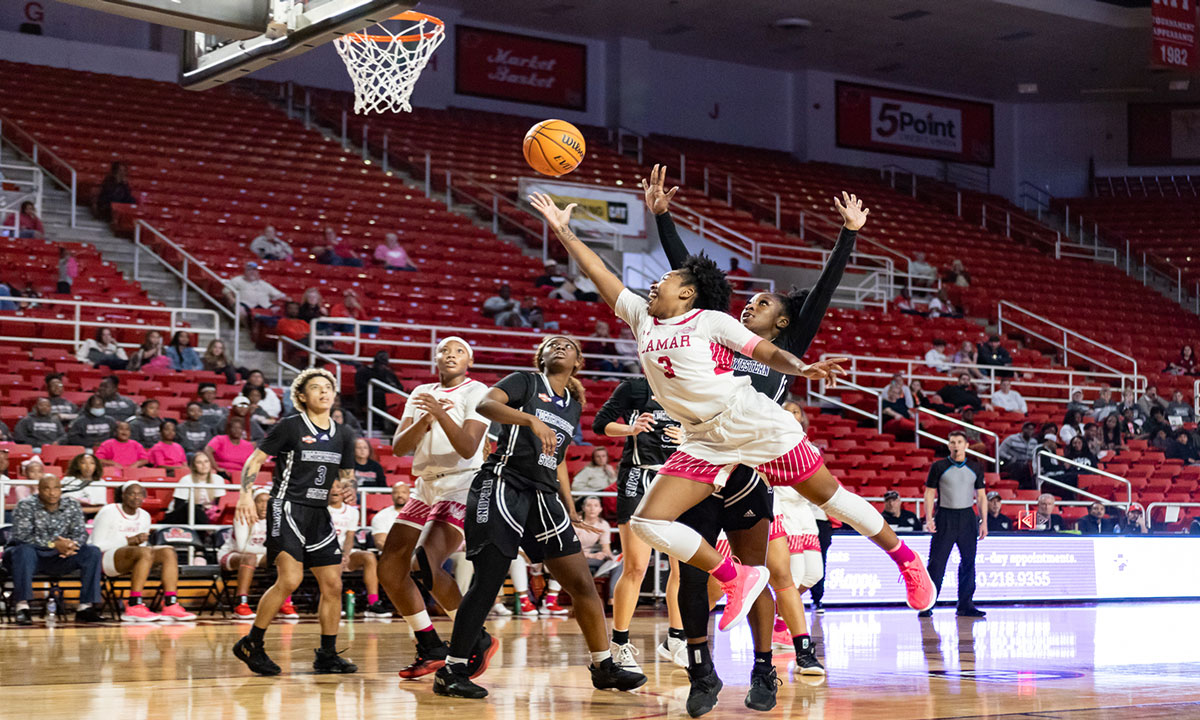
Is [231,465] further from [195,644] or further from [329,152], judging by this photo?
[329,152]

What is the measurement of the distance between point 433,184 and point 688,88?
9.08 metres

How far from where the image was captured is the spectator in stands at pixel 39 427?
1396cm

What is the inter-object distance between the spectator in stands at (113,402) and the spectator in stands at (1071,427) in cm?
1344

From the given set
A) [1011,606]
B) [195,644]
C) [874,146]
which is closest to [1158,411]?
[1011,606]

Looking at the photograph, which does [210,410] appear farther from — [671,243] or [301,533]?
[671,243]

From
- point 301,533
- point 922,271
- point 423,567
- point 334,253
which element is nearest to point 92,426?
point 334,253

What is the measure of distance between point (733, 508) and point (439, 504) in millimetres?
1837

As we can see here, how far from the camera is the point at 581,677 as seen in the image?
310 inches

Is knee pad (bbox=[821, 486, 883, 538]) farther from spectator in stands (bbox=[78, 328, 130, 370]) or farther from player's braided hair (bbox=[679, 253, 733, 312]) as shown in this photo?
spectator in stands (bbox=[78, 328, 130, 370])

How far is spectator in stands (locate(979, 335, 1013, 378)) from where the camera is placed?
23.2 m

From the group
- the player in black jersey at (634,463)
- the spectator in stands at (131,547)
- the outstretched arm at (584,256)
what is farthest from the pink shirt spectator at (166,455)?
the outstretched arm at (584,256)

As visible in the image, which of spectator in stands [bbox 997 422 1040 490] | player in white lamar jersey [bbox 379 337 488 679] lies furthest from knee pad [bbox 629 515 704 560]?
spectator in stands [bbox 997 422 1040 490]

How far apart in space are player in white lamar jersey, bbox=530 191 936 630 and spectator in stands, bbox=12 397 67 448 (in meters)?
9.49

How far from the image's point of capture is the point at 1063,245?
31797 millimetres
